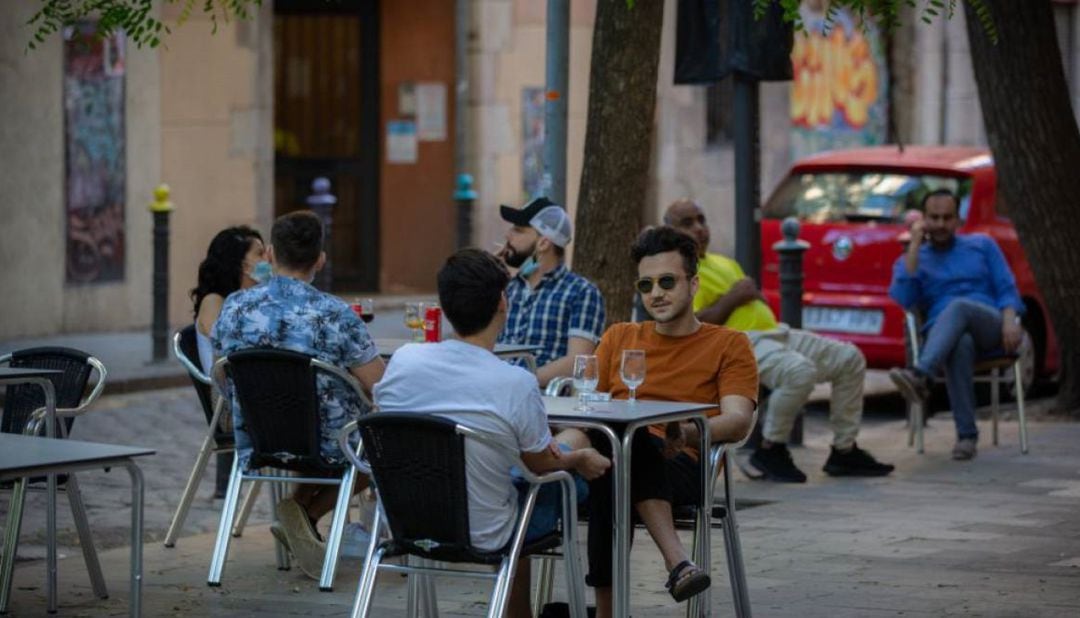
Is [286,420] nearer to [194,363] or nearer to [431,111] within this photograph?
[194,363]

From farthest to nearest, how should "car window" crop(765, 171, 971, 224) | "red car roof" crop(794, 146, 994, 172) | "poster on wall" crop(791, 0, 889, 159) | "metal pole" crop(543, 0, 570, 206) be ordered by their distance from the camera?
1. "poster on wall" crop(791, 0, 889, 159)
2. "red car roof" crop(794, 146, 994, 172)
3. "car window" crop(765, 171, 971, 224)
4. "metal pole" crop(543, 0, 570, 206)

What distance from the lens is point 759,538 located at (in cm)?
970

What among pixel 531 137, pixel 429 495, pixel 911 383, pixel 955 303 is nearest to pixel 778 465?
pixel 911 383

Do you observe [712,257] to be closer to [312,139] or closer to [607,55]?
[607,55]

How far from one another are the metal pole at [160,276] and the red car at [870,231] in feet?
14.2

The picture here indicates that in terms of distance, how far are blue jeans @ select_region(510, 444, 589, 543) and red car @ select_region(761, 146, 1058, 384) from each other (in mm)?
8234

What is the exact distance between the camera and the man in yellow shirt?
11367mm

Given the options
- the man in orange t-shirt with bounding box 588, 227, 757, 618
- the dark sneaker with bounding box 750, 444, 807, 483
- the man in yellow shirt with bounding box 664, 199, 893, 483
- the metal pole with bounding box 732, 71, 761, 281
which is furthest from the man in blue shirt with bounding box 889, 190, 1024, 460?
the man in orange t-shirt with bounding box 588, 227, 757, 618

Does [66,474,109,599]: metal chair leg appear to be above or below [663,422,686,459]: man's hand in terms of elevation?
below

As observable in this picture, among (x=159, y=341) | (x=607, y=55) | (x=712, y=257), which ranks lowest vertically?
(x=159, y=341)

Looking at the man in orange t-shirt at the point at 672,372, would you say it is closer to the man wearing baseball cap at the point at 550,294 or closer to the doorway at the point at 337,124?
the man wearing baseball cap at the point at 550,294

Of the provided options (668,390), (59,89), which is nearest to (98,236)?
(59,89)

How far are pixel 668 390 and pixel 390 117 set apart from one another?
613 inches

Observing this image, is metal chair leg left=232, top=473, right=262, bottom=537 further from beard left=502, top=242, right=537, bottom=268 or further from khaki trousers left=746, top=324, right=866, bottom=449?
khaki trousers left=746, top=324, right=866, bottom=449
